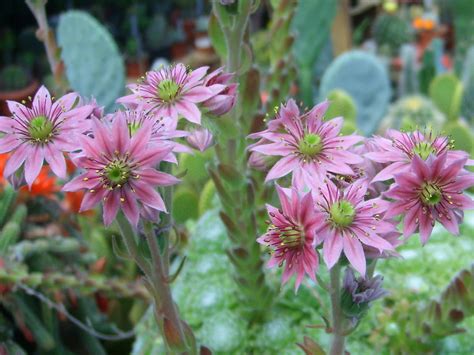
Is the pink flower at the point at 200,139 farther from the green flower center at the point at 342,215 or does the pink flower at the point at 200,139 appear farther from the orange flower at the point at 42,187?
the orange flower at the point at 42,187

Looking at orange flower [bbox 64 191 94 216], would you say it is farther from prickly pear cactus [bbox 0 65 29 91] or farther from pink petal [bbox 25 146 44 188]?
prickly pear cactus [bbox 0 65 29 91]

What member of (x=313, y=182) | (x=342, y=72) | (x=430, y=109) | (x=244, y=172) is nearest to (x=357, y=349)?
(x=244, y=172)

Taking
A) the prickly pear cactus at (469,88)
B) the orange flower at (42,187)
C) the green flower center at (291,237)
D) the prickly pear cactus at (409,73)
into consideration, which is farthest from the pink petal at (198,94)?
the prickly pear cactus at (409,73)

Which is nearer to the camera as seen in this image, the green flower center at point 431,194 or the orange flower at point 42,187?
the green flower center at point 431,194

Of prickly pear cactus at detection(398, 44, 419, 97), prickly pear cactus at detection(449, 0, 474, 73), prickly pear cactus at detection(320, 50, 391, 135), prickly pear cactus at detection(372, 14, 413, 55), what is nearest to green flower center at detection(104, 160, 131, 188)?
prickly pear cactus at detection(320, 50, 391, 135)

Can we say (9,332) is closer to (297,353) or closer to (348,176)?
(297,353)

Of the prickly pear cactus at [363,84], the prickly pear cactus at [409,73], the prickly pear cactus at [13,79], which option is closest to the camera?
the prickly pear cactus at [363,84]
